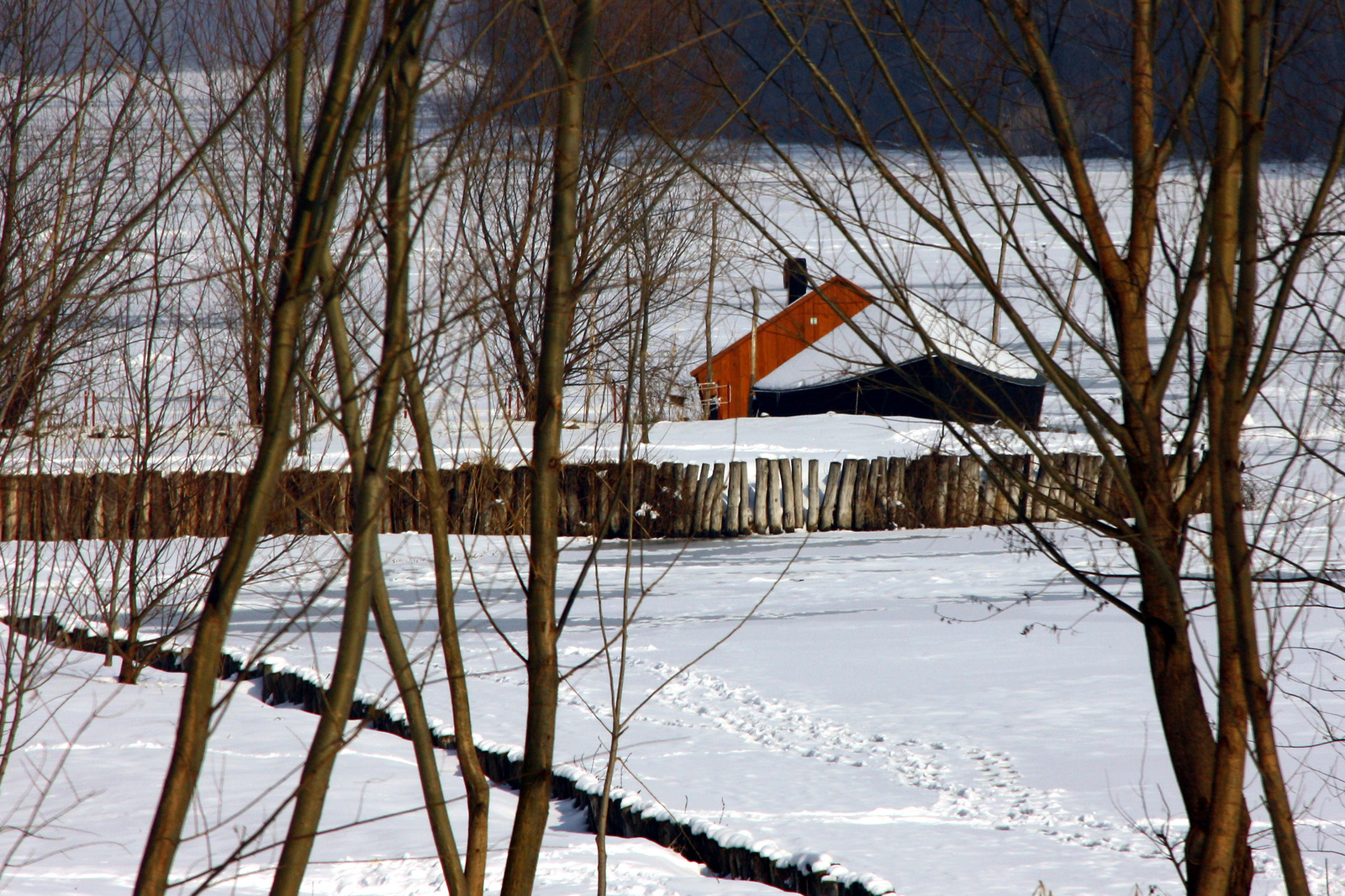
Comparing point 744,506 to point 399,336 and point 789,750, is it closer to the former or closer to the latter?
point 789,750

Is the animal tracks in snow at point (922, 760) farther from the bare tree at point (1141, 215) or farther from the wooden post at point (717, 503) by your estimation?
the wooden post at point (717, 503)

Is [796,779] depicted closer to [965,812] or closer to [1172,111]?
[965,812]

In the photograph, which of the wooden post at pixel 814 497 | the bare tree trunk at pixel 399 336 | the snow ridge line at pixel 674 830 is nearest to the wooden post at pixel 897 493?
the wooden post at pixel 814 497

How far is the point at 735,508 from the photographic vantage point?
16.2m

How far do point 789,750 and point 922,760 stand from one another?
0.79 metres

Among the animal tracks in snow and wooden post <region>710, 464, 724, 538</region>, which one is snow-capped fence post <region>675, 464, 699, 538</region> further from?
the animal tracks in snow

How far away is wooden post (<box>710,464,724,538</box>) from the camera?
1603 centimetres

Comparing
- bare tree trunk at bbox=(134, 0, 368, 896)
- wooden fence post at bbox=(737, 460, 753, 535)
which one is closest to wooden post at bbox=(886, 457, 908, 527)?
wooden fence post at bbox=(737, 460, 753, 535)

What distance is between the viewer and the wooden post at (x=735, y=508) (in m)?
16.2

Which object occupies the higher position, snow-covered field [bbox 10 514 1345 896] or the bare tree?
the bare tree

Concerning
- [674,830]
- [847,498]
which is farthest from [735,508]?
[674,830]

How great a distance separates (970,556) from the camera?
45.0 ft

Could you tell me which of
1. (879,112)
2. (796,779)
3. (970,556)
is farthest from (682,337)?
(879,112)

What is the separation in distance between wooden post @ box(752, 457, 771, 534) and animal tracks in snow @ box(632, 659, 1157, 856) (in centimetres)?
816
